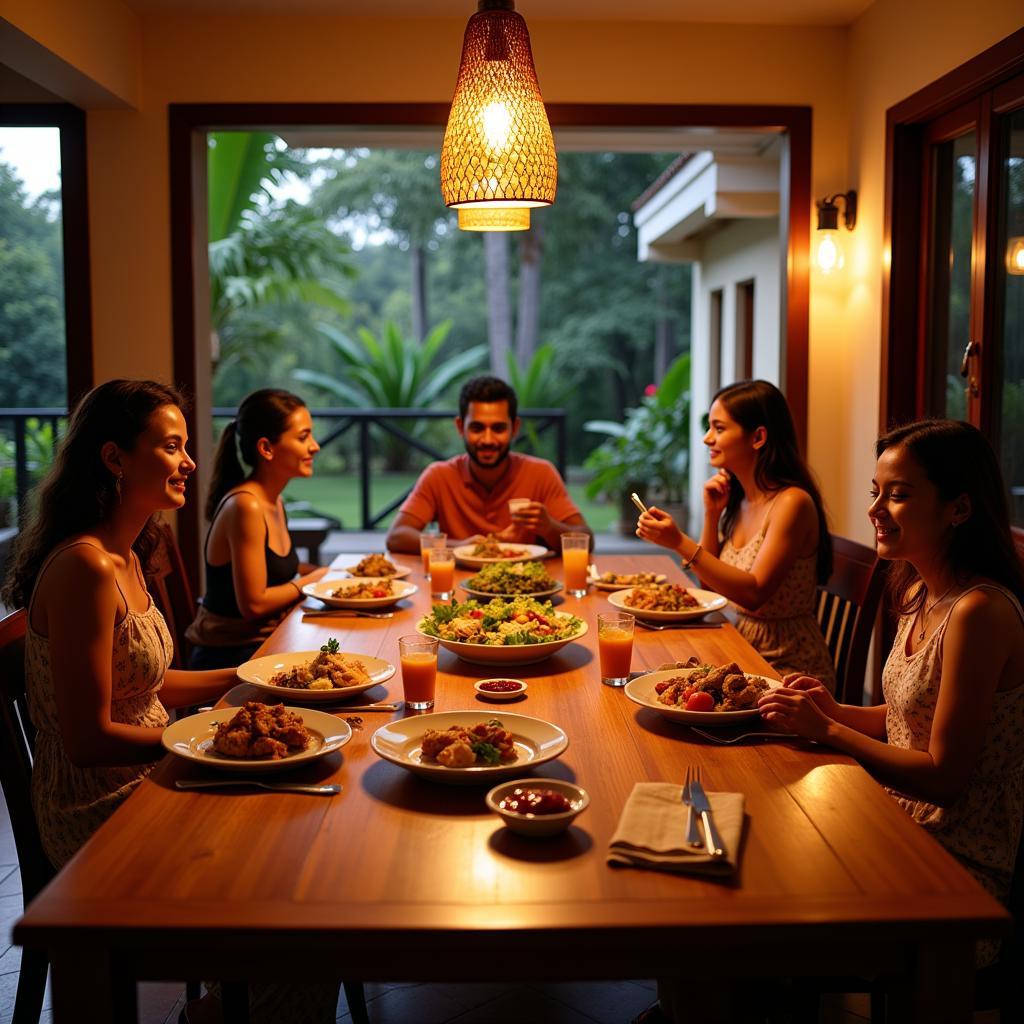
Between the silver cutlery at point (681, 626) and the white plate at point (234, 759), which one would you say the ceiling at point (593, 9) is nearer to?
the silver cutlery at point (681, 626)

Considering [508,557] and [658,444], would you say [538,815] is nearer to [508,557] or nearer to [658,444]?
[508,557]

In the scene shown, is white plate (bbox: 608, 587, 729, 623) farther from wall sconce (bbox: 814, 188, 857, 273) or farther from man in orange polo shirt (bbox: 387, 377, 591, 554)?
wall sconce (bbox: 814, 188, 857, 273)

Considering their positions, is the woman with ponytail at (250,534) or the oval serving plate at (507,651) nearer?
the oval serving plate at (507,651)

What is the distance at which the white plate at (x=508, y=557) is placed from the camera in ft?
11.7

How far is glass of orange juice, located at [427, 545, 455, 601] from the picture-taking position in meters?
3.10

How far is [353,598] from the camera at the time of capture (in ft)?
9.92

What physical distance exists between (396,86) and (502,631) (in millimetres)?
3147

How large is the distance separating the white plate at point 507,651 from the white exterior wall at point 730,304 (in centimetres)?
377

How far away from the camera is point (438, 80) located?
478 centimetres

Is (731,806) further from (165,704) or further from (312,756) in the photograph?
(165,704)

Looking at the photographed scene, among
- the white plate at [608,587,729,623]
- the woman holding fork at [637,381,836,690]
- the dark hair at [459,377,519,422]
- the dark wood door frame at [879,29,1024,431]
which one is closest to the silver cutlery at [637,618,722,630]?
the white plate at [608,587,729,623]

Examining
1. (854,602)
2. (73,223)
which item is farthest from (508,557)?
(73,223)

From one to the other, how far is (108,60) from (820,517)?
10.6 feet

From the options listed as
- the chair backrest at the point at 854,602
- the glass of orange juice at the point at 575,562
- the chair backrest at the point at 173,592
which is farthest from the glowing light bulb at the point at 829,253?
the chair backrest at the point at 173,592
